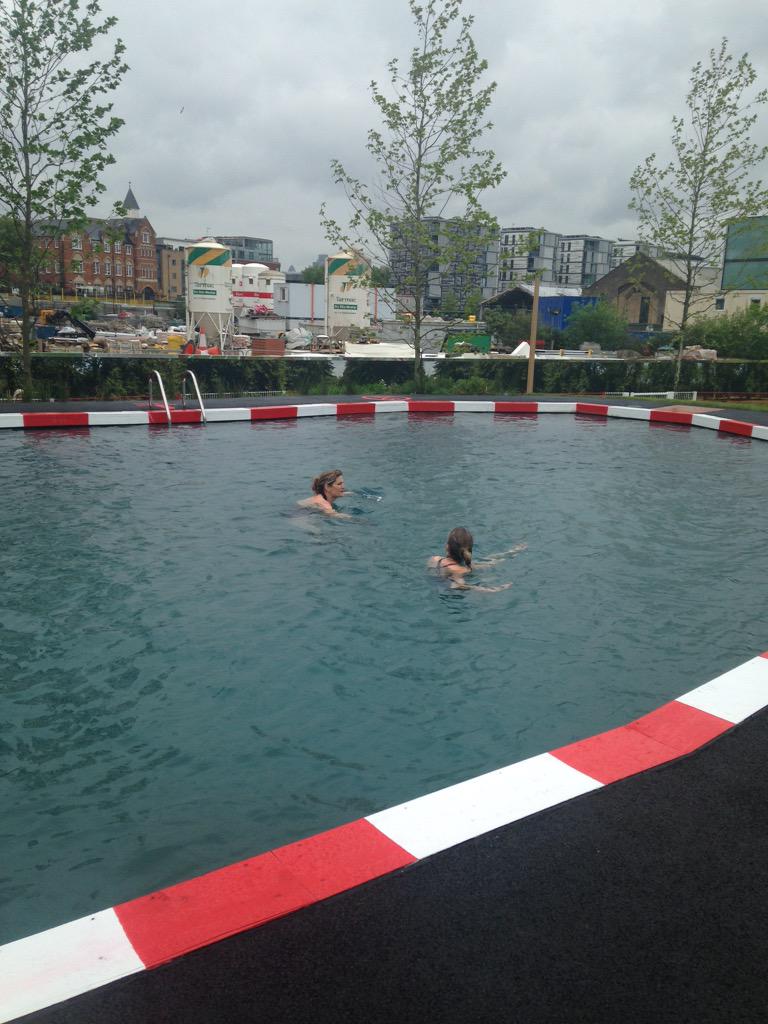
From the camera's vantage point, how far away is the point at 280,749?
16.1 ft

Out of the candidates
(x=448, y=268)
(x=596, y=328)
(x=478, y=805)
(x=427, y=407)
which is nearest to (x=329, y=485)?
(x=478, y=805)

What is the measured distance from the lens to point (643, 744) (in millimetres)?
4215

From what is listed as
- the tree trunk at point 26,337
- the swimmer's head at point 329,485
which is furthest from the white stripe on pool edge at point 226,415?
the swimmer's head at point 329,485

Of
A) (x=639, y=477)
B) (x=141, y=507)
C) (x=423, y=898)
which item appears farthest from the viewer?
(x=639, y=477)

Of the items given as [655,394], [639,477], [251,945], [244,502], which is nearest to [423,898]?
[251,945]

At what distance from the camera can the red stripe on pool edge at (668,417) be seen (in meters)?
19.8

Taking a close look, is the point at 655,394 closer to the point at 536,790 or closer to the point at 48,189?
the point at 48,189

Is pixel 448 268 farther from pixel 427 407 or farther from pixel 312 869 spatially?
pixel 312 869

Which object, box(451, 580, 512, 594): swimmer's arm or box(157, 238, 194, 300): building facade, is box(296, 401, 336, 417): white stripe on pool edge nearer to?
box(451, 580, 512, 594): swimmer's arm

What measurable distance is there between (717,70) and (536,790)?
85.6 feet

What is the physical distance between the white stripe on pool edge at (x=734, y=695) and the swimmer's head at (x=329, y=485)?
5890 millimetres

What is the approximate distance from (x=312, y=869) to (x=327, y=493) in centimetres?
726

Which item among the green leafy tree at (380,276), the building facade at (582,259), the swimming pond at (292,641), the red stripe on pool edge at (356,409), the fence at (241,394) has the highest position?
the building facade at (582,259)

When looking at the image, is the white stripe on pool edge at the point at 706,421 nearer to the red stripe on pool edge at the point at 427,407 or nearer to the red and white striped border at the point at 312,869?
the red stripe on pool edge at the point at 427,407
